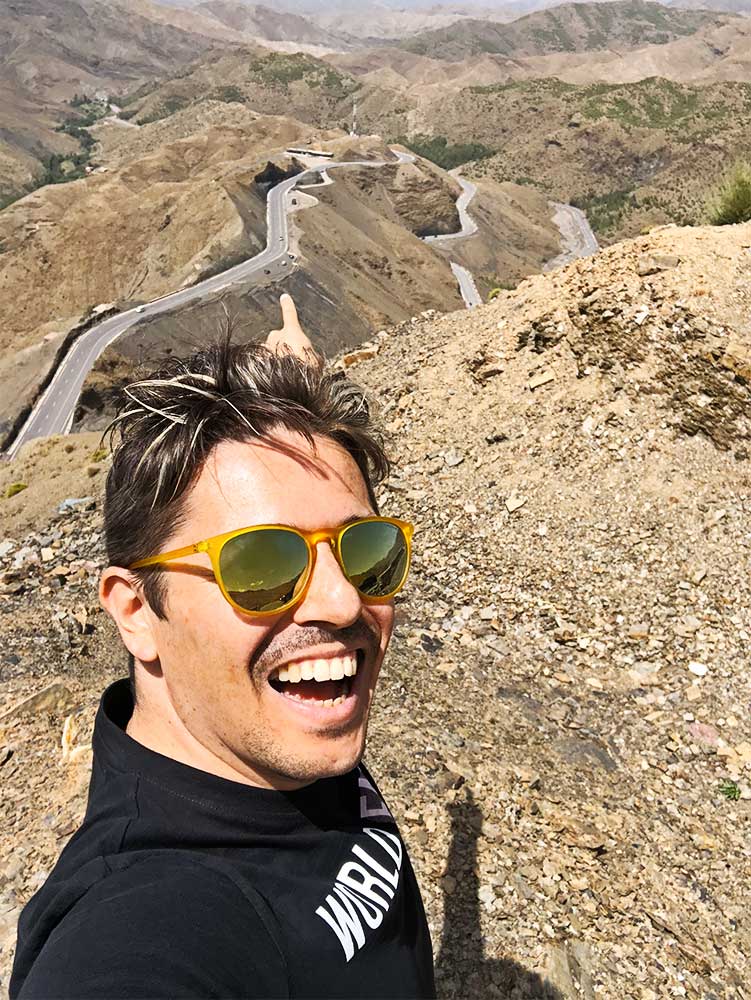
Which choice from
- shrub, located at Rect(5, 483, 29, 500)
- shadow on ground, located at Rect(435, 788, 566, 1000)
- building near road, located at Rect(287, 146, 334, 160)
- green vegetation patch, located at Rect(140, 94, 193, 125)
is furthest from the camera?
green vegetation patch, located at Rect(140, 94, 193, 125)

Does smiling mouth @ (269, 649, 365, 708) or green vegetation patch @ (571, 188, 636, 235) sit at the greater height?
smiling mouth @ (269, 649, 365, 708)

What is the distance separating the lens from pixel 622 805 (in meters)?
5.24

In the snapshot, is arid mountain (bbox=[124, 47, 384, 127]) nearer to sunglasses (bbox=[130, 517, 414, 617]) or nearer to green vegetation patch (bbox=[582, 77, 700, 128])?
green vegetation patch (bbox=[582, 77, 700, 128])

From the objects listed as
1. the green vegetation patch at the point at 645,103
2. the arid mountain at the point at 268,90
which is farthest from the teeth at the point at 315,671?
the arid mountain at the point at 268,90

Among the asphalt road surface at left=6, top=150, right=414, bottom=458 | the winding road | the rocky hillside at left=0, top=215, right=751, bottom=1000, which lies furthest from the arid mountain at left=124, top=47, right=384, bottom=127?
the rocky hillside at left=0, top=215, right=751, bottom=1000

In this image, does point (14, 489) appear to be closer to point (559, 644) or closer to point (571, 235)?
point (559, 644)

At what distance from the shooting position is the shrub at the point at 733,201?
1112 cm

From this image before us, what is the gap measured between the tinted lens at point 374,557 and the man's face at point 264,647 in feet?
0.23

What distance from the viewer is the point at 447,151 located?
130 meters

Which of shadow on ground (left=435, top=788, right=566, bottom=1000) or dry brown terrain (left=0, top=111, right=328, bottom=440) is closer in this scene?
shadow on ground (left=435, top=788, right=566, bottom=1000)

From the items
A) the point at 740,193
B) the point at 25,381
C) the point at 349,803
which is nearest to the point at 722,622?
the point at 349,803

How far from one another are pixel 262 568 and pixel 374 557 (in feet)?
1.25

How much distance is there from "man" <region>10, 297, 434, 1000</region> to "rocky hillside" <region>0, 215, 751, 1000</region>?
9.18 feet

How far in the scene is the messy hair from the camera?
1.72 meters
